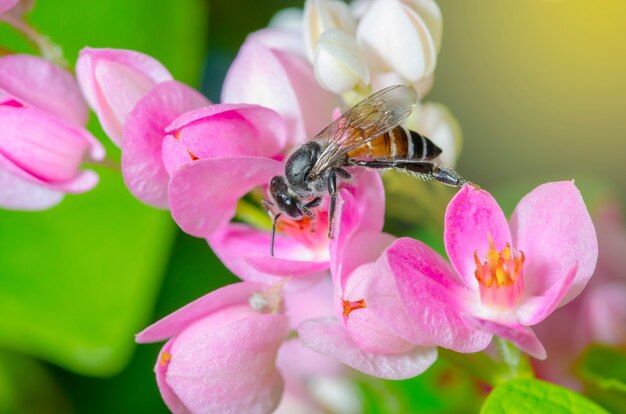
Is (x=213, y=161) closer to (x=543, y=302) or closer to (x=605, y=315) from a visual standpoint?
(x=543, y=302)

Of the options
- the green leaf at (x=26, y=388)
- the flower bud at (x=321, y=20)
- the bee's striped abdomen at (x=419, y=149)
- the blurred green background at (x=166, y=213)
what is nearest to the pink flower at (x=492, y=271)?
the bee's striped abdomen at (x=419, y=149)

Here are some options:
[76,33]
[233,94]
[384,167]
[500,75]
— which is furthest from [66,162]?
[500,75]

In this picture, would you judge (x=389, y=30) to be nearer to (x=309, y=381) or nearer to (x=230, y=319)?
(x=230, y=319)

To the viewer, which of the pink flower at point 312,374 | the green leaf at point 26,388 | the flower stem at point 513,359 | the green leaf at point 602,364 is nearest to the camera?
the flower stem at point 513,359

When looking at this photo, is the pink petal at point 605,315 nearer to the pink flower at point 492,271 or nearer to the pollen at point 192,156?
the pink flower at point 492,271

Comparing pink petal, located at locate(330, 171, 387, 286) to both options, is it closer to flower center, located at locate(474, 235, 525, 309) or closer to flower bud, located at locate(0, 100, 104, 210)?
flower center, located at locate(474, 235, 525, 309)

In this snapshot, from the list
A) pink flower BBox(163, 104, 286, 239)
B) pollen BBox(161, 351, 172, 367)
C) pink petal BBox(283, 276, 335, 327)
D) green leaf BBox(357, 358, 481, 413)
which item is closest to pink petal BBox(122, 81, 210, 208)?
pink flower BBox(163, 104, 286, 239)

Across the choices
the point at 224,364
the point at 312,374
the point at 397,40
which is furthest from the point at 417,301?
the point at 312,374
